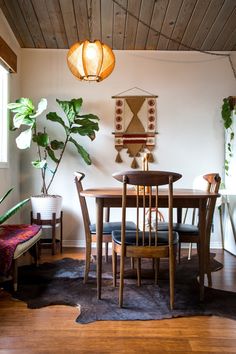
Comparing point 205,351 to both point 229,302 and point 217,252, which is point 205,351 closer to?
point 229,302

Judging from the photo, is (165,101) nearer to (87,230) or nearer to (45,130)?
(45,130)

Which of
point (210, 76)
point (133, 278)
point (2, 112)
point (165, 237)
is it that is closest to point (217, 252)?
point (133, 278)

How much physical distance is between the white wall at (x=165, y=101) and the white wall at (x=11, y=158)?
25 centimetres

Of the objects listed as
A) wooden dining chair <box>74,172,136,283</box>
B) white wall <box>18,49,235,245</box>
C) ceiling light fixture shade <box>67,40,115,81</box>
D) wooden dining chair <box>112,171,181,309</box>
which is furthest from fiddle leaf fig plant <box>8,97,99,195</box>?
wooden dining chair <box>112,171,181,309</box>

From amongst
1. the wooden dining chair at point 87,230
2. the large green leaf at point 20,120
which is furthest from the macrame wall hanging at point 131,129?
the wooden dining chair at point 87,230

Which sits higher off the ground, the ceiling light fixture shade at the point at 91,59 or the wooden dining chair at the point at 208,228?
the ceiling light fixture shade at the point at 91,59

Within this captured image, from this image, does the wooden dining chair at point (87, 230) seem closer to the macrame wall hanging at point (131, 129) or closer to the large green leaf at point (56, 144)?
the large green leaf at point (56, 144)

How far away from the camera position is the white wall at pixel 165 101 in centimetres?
418

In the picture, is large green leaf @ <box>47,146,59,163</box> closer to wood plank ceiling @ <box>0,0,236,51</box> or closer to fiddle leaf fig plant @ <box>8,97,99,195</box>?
fiddle leaf fig plant @ <box>8,97,99,195</box>

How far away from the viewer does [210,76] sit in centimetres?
419

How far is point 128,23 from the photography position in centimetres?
363

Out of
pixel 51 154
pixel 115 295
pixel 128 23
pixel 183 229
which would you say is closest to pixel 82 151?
pixel 51 154

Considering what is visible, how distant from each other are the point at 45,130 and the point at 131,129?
1.07 m

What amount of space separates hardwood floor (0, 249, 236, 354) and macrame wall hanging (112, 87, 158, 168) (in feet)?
7.70
